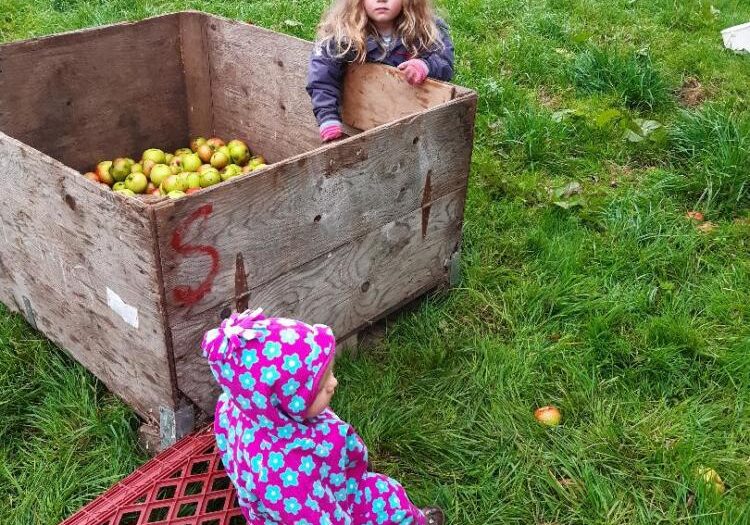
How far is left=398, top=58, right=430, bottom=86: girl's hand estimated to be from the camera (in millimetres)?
3004

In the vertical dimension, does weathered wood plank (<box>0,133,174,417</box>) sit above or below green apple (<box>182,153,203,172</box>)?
above

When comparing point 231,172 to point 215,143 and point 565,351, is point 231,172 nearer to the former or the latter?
point 215,143

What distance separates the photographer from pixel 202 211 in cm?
217

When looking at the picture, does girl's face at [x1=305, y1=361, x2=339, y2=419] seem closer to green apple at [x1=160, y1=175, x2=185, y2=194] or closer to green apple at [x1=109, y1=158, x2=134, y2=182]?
green apple at [x1=160, y1=175, x2=185, y2=194]

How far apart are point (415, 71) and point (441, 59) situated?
34 centimetres

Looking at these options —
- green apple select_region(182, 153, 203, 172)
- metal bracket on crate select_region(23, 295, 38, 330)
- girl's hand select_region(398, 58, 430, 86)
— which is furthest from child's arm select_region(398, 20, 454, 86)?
metal bracket on crate select_region(23, 295, 38, 330)

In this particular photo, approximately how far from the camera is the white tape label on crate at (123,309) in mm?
2326

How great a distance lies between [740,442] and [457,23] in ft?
13.6

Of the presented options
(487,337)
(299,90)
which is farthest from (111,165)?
(487,337)

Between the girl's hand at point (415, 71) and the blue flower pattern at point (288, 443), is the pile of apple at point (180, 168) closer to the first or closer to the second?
the girl's hand at point (415, 71)

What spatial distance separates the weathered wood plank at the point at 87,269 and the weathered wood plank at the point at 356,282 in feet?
0.37

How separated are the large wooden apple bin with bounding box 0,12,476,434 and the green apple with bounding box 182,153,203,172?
0.40m

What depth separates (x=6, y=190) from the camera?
2.63 metres

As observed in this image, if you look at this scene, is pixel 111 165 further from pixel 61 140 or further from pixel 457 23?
pixel 457 23
